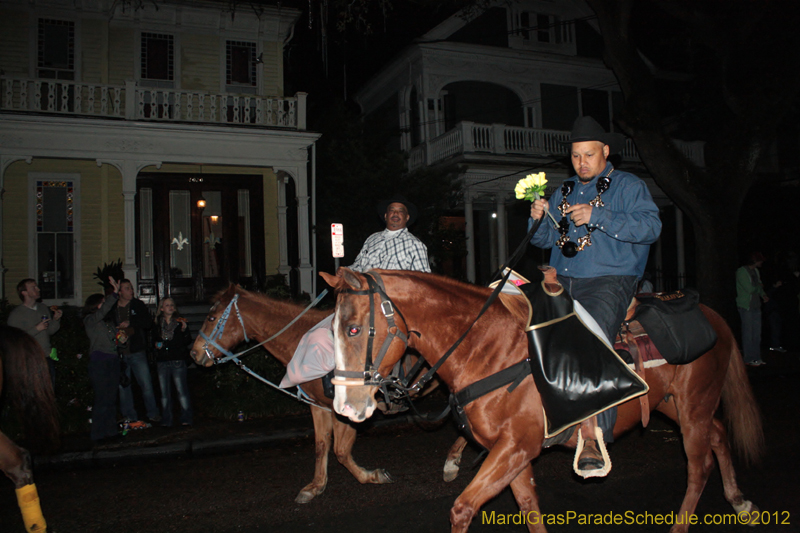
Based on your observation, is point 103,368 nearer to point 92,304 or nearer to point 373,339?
point 92,304

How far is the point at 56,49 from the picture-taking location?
46.0ft

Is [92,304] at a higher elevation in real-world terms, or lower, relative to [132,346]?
higher

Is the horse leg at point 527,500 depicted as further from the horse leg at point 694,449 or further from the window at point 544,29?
the window at point 544,29

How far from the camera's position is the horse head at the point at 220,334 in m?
5.93

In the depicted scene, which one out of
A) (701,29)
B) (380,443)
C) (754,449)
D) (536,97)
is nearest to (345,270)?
(754,449)

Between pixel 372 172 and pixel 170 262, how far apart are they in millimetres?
6344

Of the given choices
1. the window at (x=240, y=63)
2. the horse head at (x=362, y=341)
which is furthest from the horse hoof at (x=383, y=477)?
the window at (x=240, y=63)

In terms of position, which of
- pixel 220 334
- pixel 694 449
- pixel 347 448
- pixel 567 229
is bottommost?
pixel 347 448

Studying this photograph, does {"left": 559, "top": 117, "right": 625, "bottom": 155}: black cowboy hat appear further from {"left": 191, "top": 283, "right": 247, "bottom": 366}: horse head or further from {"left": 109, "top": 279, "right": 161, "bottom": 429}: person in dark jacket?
{"left": 109, "top": 279, "right": 161, "bottom": 429}: person in dark jacket

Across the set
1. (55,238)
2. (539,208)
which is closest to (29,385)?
(539,208)

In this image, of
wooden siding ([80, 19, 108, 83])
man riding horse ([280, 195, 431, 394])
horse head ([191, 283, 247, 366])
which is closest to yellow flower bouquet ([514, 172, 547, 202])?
man riding horse ([280, 195, 431, 394])

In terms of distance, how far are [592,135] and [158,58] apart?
1473 centimetres

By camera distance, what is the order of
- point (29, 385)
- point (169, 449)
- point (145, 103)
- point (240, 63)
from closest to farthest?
point (29, 385), point (169, 449), point (145, 103), point (240, 63)

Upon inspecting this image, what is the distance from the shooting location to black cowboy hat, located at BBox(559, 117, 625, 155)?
3484mm
